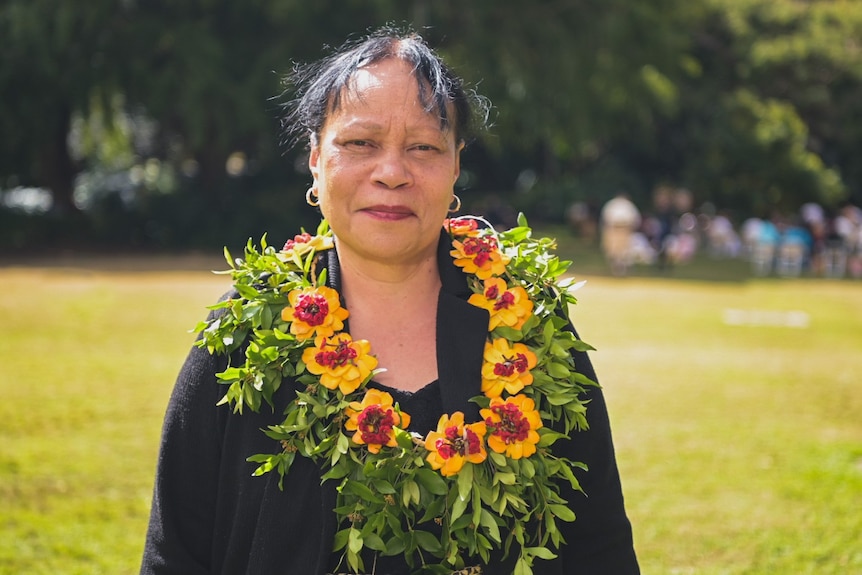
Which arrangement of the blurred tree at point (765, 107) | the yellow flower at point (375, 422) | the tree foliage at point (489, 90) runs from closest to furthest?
the yellow flower at point (375, 422) → the tree foliage at point (489, 90) → the blurred tree at point (765, 107)

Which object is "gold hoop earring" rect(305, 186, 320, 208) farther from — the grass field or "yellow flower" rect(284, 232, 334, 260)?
the grass field

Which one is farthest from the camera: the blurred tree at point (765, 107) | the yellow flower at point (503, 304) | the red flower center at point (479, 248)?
the blurred tree at point (765, 107)

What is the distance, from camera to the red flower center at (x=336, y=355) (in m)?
2.62

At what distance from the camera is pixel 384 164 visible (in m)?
2.59

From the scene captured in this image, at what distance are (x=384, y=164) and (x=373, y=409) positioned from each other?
0.64 m

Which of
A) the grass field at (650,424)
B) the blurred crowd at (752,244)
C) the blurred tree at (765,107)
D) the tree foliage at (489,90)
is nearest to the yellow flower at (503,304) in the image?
the grass field at (650,424)

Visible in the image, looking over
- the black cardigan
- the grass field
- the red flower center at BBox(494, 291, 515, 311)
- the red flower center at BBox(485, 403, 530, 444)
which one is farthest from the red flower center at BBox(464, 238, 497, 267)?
the grass field

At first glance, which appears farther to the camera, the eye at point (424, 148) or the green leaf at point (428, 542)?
the eye at point (424, 148)

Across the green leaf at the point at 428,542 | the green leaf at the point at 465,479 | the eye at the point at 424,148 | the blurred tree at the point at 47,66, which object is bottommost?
the green leaf at the point at 428,542

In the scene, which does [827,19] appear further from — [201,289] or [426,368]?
[426,368]

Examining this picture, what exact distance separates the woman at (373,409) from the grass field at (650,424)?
9.30 ft

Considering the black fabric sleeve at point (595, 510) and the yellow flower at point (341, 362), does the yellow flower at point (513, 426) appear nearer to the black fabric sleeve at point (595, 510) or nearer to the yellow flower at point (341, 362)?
the black fabric sleeve at point (595, 510)

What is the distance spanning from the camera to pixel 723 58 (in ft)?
117

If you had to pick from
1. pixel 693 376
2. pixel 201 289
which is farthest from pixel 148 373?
pixel 201 289
